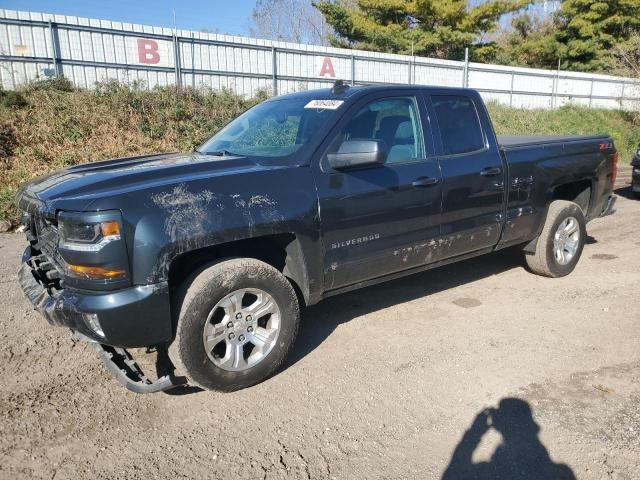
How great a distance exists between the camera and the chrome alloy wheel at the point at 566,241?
5352 millimetres

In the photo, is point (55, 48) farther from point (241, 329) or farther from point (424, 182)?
point (241, 329)

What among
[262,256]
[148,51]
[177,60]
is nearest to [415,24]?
[177,60]

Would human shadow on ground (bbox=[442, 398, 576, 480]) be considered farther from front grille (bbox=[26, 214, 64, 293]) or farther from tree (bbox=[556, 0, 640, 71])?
tree (bbox=[556, 0, 640, 71])

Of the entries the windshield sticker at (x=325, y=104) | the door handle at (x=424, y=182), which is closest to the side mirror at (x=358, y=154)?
the windshield sticker at (x=325, y=104)

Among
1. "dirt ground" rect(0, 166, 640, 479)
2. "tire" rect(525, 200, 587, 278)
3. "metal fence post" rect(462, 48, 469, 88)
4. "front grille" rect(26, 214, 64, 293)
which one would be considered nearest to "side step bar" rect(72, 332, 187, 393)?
Answer: "dirt ground" rect(0, 166, 640, 479)

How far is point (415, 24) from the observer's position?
30359 mm

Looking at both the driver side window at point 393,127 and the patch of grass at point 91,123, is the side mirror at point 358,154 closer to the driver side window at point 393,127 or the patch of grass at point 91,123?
the driver side window at point 393,127

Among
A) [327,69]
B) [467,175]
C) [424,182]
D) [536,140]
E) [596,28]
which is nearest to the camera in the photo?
[424,182]

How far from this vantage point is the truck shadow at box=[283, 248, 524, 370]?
4.13m

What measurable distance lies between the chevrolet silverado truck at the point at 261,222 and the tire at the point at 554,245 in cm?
49

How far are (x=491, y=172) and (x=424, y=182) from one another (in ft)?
2.85

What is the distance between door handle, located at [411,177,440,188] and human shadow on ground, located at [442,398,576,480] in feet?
5.53

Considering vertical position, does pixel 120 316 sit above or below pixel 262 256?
below

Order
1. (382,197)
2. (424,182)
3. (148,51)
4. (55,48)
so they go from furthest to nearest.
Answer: (148,51) < (55,48) < (424,182) < (382,197)
